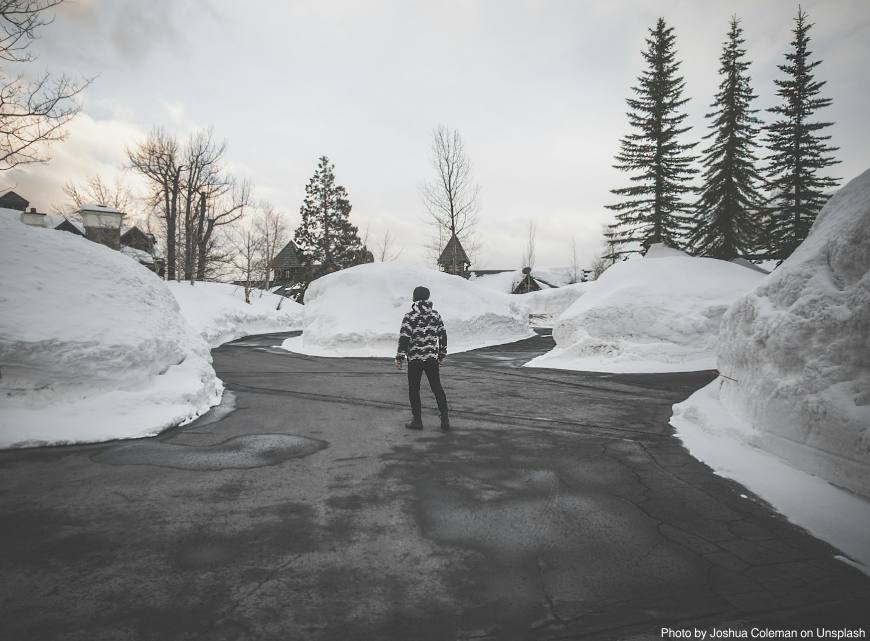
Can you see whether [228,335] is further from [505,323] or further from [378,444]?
[378,444]

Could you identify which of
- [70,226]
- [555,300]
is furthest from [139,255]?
[555,300]

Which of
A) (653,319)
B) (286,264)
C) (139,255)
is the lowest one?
(653,319)

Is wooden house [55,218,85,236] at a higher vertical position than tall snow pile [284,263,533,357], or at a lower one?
higher

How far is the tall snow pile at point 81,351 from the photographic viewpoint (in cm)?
550

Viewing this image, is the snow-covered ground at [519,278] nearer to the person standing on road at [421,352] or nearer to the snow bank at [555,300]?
the snow bank at [555,300]

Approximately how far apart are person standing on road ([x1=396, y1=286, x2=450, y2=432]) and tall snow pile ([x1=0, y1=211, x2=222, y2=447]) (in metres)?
3.25

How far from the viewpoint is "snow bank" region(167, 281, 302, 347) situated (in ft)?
70.6

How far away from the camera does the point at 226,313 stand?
24734 millimetres

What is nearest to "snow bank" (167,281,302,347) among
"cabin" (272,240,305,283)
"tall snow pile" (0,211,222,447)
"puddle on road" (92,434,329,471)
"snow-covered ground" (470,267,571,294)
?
"tall snow pile" (0,211,222,447)

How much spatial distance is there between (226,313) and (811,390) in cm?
2548

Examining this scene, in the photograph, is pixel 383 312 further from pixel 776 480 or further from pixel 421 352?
pixel 776 480

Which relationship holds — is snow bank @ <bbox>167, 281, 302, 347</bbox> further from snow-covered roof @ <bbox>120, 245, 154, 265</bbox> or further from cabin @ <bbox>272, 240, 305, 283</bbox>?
cabin @ <bbox>272, 240, 305, 283</bbox>

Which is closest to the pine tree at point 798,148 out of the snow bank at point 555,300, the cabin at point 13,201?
the snow bank at point 555,300

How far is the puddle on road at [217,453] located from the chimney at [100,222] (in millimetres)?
7325
